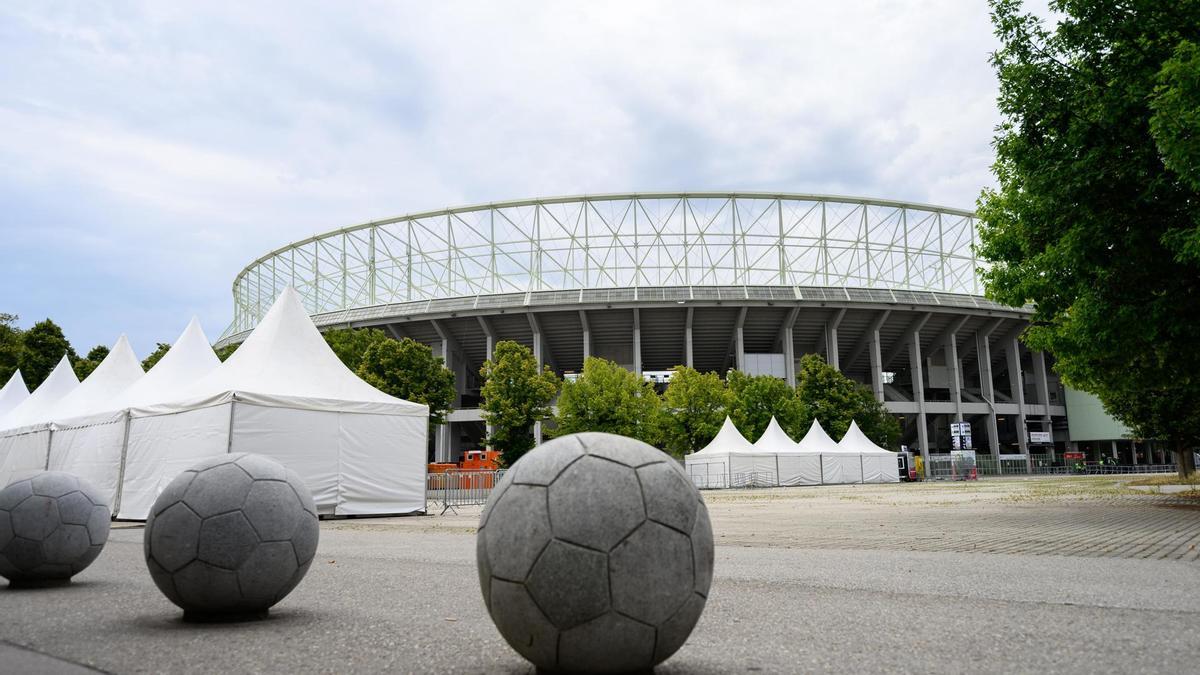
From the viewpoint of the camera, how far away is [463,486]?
26.8 m

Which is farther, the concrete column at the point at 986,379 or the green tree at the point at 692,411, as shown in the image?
the concrete column at the point at 986,379

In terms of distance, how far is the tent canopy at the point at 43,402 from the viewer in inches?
1006

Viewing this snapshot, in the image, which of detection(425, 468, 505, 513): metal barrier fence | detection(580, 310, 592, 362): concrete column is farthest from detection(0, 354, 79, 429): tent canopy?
detection(580, 310, 592, 362): concrete column

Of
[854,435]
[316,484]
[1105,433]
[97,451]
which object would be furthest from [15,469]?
[1105,433]

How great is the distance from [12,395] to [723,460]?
105ft

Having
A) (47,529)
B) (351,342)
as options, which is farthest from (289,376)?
(351,342)

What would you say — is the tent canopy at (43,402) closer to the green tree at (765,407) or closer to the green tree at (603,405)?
the green tree at (603,405)

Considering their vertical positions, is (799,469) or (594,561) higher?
(594,561)

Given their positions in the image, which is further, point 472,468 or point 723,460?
point 472,468

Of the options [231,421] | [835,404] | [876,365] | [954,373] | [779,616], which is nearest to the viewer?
[779,616]

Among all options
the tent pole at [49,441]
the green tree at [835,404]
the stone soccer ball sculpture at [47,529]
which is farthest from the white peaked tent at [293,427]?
the green tree at [835,404]

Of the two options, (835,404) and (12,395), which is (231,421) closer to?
(12,395)

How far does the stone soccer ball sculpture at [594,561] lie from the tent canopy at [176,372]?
1851 cm

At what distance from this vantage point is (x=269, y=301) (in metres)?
84.4
